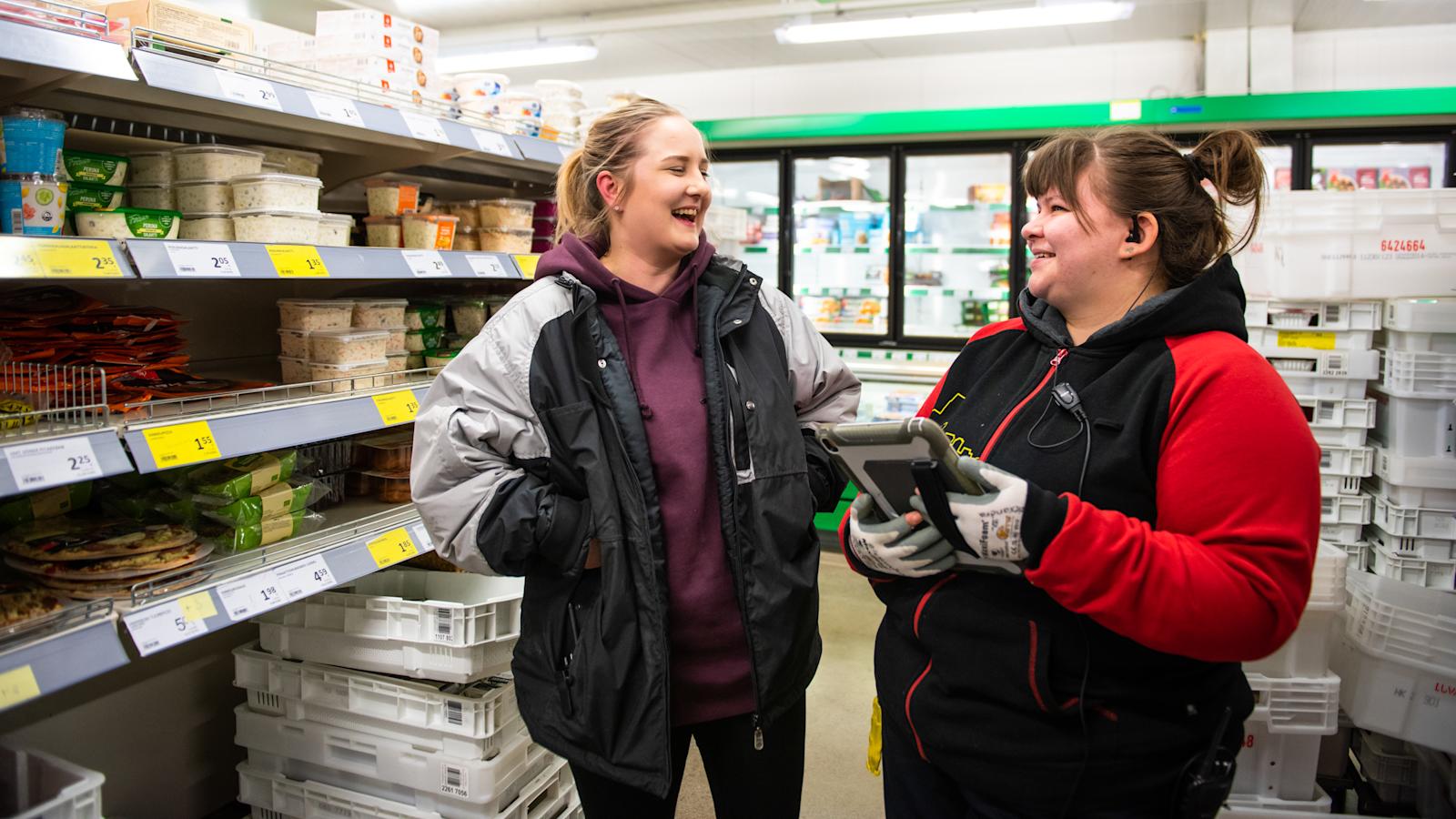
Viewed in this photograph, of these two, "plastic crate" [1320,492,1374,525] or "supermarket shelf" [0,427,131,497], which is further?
"plastic crate" [1320,492,1374,525]

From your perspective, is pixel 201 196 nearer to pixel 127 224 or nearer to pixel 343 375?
pixel 127 224

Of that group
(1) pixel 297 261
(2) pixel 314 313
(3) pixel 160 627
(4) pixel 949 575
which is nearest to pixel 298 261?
(1) pixel 297 261

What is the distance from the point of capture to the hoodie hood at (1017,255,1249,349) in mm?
1324

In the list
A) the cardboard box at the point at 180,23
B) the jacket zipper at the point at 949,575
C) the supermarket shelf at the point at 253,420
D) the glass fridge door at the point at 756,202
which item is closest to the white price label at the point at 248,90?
the cardboard box at the point at 180,23

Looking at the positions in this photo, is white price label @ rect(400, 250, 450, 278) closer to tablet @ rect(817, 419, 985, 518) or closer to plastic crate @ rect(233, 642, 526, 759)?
plastic crate @ rect(233, 642, 526, 759)

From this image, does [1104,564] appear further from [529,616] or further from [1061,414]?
[529,616]

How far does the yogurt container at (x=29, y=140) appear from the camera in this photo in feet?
5.60

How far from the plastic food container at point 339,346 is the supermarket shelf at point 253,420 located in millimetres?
55

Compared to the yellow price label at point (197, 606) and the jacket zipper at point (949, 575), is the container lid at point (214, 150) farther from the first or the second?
the jacket zipper at point (949, 575)

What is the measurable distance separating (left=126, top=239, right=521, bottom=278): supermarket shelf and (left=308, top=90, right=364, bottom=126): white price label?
28 centimetres

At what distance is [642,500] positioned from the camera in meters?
1.56

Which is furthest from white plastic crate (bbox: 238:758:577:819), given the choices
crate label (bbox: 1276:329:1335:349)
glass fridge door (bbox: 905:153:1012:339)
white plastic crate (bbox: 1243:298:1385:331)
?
glass fridge door (bbox: 905:153:1012:339)

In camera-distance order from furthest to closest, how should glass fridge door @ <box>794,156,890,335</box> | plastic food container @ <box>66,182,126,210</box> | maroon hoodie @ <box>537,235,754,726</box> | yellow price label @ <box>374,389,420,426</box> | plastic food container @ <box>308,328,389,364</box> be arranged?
glass fridge door @ <box>794,156,890,335</box> → plastic food container @ <box>308,328,389,364</box> → yellow price label @ <box>374,389,420,426</box> → plastic food container @ <box>66,182,126,210</box> → maroon hoodie @ <box>537,235,754,726</box>

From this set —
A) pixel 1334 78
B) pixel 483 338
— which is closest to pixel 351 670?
pixel 483 338
